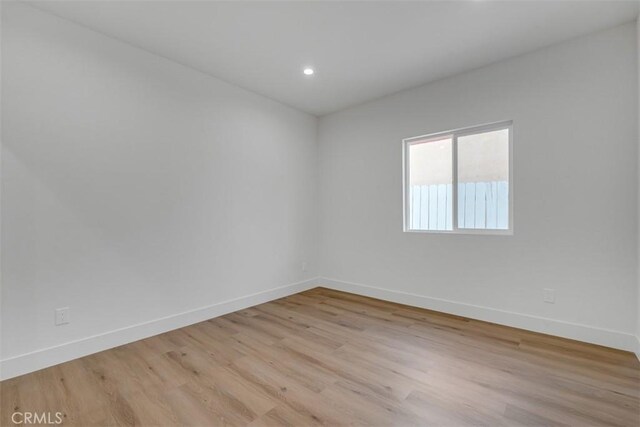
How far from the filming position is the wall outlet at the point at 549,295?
8.58 feet

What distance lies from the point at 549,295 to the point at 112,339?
3919 millimetres

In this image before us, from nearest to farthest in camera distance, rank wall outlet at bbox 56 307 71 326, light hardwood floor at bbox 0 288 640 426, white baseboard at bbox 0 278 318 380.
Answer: light hardwood floor at bbox 0 288 640 426 < white baseboard at bbox 0 278 318 380 < wall outlet at bbox 56 307 71 326

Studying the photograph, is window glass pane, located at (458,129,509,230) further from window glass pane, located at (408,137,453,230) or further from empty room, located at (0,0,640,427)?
window glass pane, located at (408,137,453,230)

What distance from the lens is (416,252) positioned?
11.5ft

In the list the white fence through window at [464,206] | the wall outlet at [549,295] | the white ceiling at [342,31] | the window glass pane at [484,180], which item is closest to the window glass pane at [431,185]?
the white fence through window at [464,206]

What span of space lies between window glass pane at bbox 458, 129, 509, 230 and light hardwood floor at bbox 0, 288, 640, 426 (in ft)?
3.67

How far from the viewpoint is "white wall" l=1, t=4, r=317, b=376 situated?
2084 millimetres

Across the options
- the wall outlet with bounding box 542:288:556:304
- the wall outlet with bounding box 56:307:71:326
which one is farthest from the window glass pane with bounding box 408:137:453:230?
the wall outlet with bounding box 56:307:71:326

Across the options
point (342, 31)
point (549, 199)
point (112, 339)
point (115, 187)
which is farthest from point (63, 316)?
point (549, 199)

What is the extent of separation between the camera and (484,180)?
10.1 feet

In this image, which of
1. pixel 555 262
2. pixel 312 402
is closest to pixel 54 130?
pixel 312 402

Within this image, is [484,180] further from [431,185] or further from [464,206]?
[431,185]

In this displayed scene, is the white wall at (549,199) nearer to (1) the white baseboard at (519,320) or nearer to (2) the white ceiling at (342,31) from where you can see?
(1) the white baseboard at (519,320)

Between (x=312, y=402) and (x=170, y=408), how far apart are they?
84 centimetres
